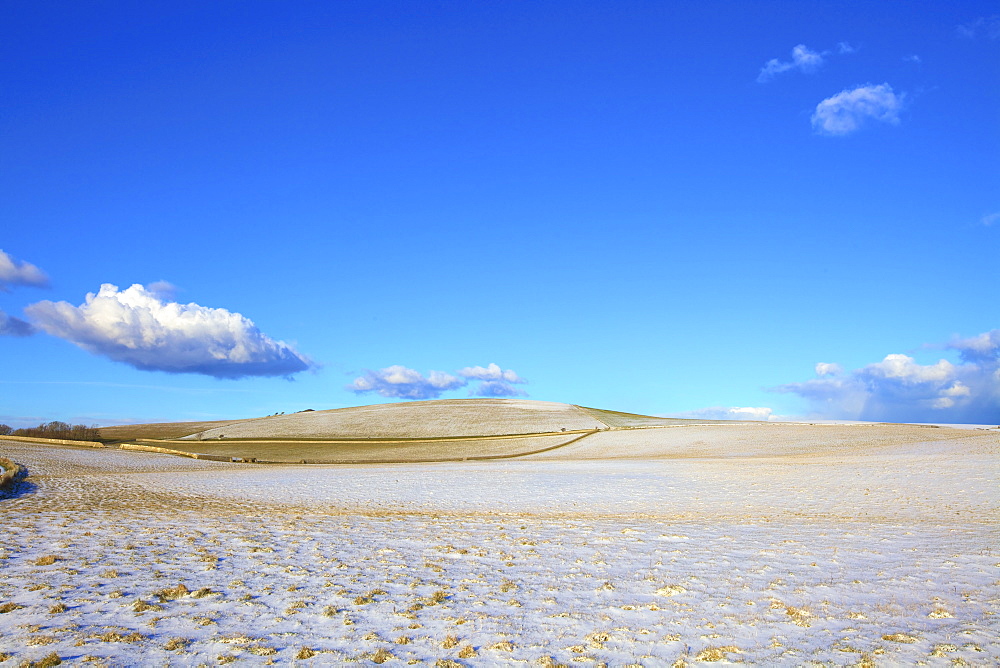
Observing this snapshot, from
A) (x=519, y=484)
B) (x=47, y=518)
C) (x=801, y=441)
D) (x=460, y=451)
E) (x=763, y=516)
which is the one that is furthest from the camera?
(x=460, y=451)

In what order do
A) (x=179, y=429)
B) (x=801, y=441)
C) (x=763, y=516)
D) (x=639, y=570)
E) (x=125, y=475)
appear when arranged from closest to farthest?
(x=639, y=570)
(x=763, y=516)
(x=125, y=475)
(x=801, y=441)
(x=179, y=429)

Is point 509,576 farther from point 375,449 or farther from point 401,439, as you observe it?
point 401,439

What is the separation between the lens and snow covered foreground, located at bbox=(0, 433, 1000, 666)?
831 centimetres

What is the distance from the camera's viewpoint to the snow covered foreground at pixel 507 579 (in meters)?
8.31

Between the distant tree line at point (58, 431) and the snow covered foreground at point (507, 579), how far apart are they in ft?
221

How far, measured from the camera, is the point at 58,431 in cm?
8331

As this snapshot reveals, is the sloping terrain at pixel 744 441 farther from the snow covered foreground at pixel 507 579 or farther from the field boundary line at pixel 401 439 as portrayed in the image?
the snow covered foreground at pixel 507 579

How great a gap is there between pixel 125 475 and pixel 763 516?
33.3m

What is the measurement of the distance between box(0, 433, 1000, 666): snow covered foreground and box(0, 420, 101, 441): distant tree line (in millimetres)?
67397

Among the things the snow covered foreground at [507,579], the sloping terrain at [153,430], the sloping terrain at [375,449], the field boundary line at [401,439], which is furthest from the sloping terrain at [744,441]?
the sloping terrain at [153,430]

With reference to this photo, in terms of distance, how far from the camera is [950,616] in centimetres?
959

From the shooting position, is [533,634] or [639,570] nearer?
[533,634]

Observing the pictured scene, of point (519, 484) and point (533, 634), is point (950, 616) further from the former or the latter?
point (519, 484)

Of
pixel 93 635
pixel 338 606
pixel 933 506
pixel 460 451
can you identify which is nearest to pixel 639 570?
pixel 338 606
